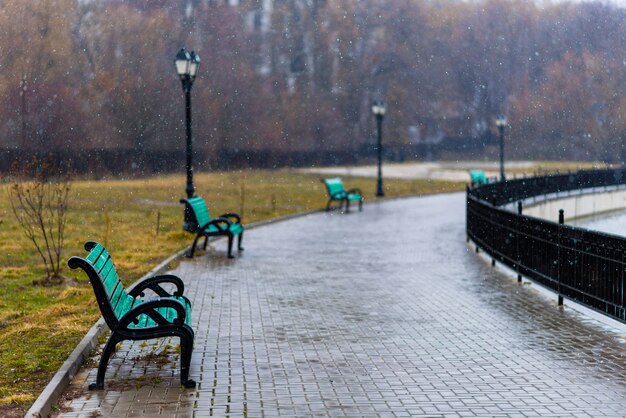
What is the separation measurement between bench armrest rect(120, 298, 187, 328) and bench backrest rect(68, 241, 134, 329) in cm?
9

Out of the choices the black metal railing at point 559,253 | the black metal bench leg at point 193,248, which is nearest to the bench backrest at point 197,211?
the black metal bench leg at point 193,248

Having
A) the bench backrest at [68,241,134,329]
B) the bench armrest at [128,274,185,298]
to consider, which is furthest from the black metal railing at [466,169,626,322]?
the bench backrest at [68,241,134,329]

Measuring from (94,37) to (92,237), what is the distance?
42.8m

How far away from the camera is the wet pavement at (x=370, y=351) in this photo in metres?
5.79

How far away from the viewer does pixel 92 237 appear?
58.9 ft

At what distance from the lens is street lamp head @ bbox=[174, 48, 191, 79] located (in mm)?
17875

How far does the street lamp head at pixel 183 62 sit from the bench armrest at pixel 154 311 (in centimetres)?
1203

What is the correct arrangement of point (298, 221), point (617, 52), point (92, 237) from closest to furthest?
point (92, 237), point (298, 221), point (617, 52)

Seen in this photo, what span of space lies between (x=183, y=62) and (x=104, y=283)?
39.7ft

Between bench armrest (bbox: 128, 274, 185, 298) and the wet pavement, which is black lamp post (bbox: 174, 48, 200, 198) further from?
bench armrest (bbox: 128, 274, 185, 298)

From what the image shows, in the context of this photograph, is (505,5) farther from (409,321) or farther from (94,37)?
(409,321)

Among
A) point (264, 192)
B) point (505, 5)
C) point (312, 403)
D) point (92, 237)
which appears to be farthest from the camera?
point (505, 5)

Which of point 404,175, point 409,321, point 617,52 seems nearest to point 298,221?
point 409,321

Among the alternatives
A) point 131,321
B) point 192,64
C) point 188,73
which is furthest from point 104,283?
point 192,64
